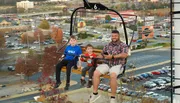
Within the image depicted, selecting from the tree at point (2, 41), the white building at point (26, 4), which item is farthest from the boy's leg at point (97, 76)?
the tree at point (2, 41)

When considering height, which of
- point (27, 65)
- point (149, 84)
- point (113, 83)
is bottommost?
point (149, 84)

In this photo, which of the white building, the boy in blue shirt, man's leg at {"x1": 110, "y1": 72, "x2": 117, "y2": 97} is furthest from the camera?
the white building

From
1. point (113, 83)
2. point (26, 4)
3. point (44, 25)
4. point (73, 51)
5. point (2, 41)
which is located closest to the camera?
point (113, 83)

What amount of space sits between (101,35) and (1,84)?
5.39 metres

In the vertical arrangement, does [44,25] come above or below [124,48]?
below

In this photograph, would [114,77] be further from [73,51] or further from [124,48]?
[73,51]

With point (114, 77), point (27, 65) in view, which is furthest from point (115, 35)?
point (27, 65)

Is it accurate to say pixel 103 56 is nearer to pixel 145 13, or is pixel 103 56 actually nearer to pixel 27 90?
pixel 145 13

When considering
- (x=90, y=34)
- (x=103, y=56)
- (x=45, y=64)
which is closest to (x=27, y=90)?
(x=45, y=64)

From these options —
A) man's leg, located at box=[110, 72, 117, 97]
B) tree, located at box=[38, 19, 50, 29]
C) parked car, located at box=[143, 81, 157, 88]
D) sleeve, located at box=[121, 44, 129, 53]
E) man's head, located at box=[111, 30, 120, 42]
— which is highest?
man's head, located at box=[111, 30, 120, 42]

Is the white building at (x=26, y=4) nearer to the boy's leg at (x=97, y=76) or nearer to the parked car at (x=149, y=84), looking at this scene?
the parked car at (x=149, y=84)

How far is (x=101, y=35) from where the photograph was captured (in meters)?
16.2

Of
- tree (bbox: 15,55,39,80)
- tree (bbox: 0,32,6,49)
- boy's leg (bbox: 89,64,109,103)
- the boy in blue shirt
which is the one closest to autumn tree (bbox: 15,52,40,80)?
tree (bbox: 15,55,39,80)

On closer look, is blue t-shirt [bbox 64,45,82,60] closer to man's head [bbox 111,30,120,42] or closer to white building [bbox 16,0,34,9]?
man's head [bbox 111,30,120,42]
